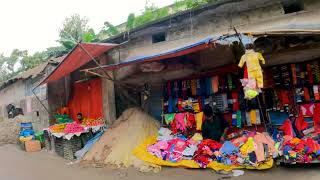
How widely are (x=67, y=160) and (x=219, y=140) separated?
4.86 m

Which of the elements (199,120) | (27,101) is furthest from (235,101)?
(27,101)

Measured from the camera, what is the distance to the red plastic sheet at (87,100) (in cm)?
1117

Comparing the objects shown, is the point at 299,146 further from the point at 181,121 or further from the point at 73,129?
the point at 73,129

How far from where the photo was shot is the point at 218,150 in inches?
293

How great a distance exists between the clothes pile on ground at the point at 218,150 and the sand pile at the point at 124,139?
1.80 ft

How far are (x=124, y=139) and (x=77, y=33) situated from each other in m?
15.6

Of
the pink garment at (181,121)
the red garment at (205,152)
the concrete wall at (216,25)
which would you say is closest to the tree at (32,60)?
the concrete wall at (216,25)

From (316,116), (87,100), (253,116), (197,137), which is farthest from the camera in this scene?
(87,100)

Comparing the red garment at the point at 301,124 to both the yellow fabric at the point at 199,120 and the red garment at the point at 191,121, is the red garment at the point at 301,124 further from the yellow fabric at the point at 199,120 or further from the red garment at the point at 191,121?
the red garment at the point at 191,121

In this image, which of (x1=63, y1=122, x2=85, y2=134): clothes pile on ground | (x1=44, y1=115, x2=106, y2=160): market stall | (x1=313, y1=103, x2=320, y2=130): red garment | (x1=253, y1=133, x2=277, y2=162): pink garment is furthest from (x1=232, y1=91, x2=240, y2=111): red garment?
(x1=63, y1=122, x2=85, y2=134): clothes pile on ground

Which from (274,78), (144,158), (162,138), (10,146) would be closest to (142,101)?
(162,138)

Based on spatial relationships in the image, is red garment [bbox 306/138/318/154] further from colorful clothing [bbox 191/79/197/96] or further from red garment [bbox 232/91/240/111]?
colorful clothing [bbox 191/79/197/96]

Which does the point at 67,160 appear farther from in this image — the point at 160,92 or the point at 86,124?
the point at 160,92

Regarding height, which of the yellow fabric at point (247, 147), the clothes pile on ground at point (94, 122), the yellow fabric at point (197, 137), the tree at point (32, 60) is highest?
the tree at point (32, 60)
